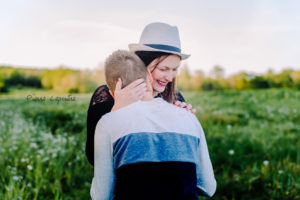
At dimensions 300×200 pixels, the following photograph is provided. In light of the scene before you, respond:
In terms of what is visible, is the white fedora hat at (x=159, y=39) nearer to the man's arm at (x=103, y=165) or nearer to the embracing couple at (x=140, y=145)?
the embracing couple at (x=140, y=145)

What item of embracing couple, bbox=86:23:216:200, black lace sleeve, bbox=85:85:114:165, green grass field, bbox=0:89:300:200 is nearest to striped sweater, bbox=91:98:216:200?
embracing couple, bbox=86:23:216:200

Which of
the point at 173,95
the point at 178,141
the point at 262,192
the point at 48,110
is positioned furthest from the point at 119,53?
the point at 48,110

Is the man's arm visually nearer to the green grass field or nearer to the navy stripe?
the navy stripe

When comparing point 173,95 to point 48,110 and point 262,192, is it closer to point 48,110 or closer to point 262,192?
point 262,192

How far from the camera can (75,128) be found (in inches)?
238

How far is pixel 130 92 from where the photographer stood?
1.51m

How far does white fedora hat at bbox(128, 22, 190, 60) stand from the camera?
2.22 meters

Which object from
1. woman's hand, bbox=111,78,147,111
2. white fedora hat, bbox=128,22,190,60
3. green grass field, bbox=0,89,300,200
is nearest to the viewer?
woman's hand, bbox=111,78,147,111

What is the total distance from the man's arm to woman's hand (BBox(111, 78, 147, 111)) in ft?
0.65

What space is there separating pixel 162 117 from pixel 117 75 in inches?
14.6

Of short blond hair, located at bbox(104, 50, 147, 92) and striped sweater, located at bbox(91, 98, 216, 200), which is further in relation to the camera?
short blond hair, located at bbox(104, 50, 147, 92)

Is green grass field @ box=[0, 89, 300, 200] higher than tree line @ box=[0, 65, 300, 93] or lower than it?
lower

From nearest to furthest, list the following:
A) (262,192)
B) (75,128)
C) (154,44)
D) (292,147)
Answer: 1. (154,44)
2. (262,192)
3. (292,147)
4. (75,128)

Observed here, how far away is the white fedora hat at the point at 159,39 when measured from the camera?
7.29ft
